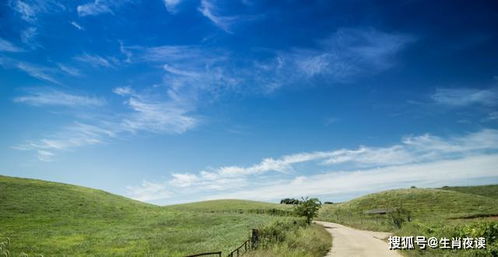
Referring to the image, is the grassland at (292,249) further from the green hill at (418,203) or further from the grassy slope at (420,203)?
the grassy slope at (420,203)

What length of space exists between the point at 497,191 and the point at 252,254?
164 m

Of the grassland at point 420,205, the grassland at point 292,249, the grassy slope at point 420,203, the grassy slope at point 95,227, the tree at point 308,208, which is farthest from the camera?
the grassy slope at point 420,203

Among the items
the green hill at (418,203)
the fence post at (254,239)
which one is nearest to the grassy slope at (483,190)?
the green hill at (418,203)

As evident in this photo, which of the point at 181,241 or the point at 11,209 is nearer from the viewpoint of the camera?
the point at 181,241

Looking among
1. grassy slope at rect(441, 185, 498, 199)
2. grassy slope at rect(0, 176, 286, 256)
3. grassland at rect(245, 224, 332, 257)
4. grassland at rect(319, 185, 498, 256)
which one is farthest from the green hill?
grassland at rect(245, 224, 332, 257)

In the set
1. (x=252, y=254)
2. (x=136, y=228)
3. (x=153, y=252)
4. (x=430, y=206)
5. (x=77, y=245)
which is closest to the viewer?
(x=252, y=254)

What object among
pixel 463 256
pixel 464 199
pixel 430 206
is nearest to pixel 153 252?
pixel 463 256

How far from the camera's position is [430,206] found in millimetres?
110438

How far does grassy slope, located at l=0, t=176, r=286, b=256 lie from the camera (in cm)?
3378

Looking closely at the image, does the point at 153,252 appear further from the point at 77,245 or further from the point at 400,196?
the point at 400,196

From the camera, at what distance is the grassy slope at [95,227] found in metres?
33.8

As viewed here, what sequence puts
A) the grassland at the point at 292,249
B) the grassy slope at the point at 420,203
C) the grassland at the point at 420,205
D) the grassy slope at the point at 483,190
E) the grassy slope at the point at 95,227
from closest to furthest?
the grassland at the point at 292,249
the grassy slope at the point at 95,227
the grassland at the point at 420,205
the grassy slope at the point at 420,203
the grassy slope at the point at 483,190

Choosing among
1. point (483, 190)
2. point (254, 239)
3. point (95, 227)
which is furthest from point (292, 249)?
point (483, 190)

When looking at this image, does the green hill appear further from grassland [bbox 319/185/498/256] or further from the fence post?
the fence post
